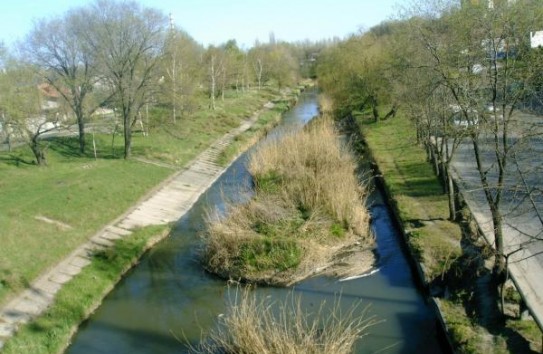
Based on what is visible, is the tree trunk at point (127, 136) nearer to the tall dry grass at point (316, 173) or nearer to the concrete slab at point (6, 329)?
the tall dry grass at point (316, 173)

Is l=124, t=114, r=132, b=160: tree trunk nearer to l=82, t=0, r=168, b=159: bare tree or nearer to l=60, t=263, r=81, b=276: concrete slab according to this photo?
l=82, t=0, r=168, b=159: bare tree

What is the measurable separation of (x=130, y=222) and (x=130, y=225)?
1.05 feet

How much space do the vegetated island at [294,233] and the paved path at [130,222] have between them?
13.2 feet

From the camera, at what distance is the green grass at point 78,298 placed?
13.7m

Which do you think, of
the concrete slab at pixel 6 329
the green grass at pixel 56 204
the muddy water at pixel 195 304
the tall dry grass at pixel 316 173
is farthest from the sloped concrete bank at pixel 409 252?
the green grass at pixel 56 204

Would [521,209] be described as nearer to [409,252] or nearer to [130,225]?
[409,252]

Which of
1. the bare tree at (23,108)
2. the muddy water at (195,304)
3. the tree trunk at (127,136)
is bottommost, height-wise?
the muddy water at (195,304)

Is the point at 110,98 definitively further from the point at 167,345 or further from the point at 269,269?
the point at 167,345

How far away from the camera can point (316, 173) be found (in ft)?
74.3

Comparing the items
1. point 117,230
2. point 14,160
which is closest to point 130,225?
point 117,230

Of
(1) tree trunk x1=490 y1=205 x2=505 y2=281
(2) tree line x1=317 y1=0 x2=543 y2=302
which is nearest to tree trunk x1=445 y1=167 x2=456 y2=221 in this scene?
(2) tree line x1=317 y1=0 x2=543 y2=302

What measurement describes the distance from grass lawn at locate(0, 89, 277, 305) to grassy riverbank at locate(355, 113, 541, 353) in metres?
11.6

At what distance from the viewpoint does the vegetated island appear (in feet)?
56.9

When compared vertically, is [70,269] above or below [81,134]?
below
